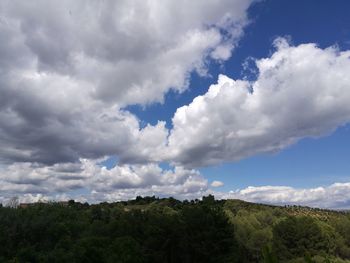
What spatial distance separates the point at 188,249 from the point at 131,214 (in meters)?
26.6

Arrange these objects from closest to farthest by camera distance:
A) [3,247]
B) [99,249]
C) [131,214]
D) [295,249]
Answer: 1. [99,249]
2. [3,247]
3. [131,214]
4. [295,249]

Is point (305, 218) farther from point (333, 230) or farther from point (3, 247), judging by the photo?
point (3, 247)

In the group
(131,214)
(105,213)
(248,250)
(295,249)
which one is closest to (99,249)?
(131,214)

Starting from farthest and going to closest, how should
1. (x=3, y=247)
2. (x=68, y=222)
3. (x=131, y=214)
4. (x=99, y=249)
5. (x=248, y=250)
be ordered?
(x=248, y=250) → (x=131, y=214) → (x=68, y=222) → (x=3, y=247) → (x=99, y=249)

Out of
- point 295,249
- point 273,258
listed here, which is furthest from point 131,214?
point 273,258

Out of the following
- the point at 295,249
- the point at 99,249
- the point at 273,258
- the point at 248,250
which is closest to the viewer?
the point at 273,258

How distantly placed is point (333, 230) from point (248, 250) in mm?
28403

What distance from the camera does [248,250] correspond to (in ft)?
419

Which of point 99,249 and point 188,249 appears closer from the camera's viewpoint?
point 99,249

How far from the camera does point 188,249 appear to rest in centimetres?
7694

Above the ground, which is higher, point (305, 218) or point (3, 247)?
point (305, 218)

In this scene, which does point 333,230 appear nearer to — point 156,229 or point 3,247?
point 156,229

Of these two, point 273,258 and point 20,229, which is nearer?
point 273,258

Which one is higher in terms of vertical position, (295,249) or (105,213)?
(105,213)
